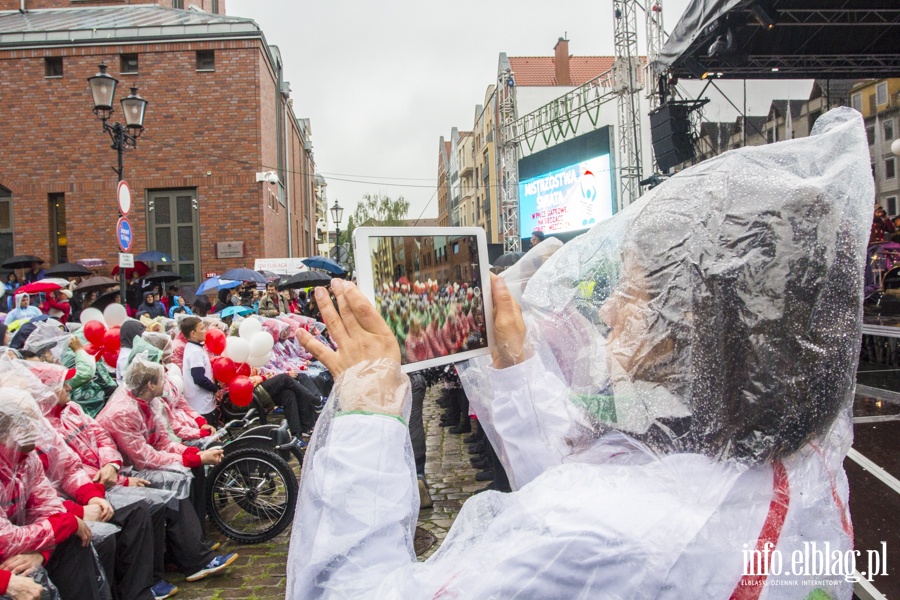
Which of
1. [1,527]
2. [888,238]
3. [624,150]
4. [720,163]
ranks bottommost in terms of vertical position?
[1,527]

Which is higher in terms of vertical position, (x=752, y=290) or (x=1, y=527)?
(x=752, y=290)

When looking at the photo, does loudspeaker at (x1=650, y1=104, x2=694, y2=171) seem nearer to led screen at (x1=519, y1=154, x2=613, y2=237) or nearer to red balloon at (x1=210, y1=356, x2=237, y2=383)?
led screen at (x1=519, y1=154, x2=613, y2=237)

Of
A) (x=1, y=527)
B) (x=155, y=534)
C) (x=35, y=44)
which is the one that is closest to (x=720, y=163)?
(x=1, y=527)

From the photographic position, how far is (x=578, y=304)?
5.03ft

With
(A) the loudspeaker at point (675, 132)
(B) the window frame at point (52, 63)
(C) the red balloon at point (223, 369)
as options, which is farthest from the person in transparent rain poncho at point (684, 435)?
(B) the window frame at point (52, 63)

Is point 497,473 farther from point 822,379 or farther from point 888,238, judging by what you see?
point 888,238

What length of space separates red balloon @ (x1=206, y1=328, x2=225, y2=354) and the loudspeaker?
23.5 feet

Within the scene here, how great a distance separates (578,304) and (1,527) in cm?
280

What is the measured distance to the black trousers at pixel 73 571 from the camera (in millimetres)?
3066

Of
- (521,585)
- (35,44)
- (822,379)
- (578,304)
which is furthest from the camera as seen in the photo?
(35,44)

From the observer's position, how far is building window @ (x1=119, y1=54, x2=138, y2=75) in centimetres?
1791

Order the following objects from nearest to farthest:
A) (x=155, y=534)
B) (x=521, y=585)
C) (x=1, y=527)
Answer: (x=521, y=585), (x=1, y=527), (x=155, y=534)

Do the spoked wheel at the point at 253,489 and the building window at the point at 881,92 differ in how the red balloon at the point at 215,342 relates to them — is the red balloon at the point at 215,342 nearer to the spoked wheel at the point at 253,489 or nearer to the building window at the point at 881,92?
the spoked wheel at the point at 253,489

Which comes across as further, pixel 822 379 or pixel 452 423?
pixel 452 423
